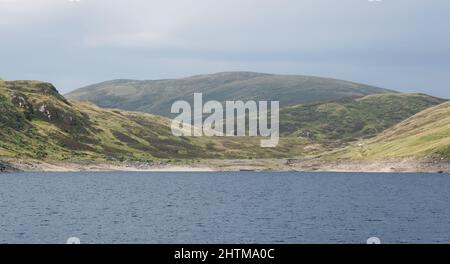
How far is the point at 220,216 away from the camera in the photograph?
113m

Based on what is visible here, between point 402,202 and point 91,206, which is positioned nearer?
point 91,206

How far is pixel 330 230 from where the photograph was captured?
94.9m

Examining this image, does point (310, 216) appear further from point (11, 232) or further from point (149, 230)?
point (11, 232)

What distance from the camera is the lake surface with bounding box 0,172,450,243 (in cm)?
8719

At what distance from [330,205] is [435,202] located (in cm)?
2754

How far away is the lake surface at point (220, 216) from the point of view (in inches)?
3433
